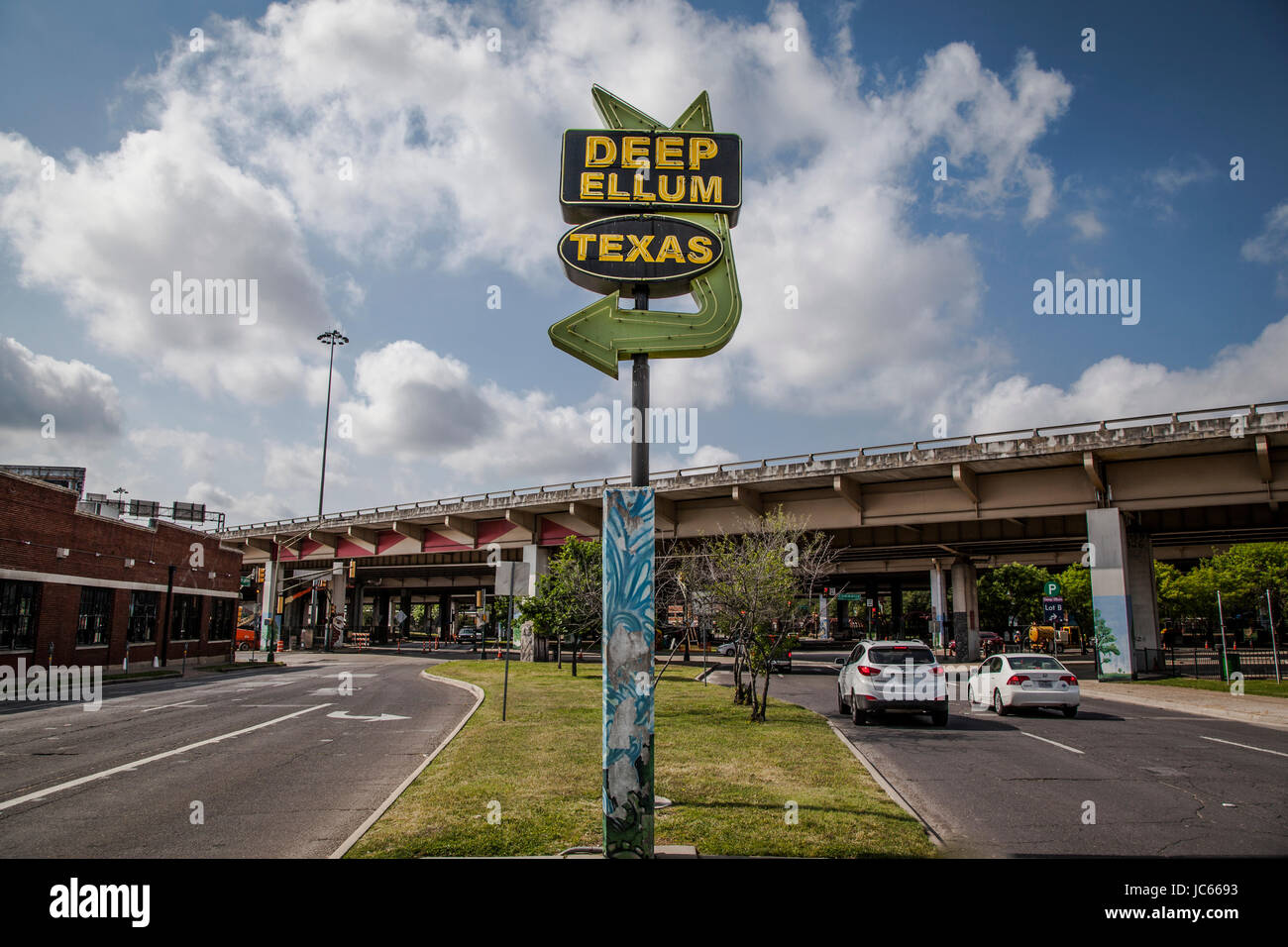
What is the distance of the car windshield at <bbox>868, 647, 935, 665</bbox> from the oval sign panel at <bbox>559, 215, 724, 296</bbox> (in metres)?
10.4

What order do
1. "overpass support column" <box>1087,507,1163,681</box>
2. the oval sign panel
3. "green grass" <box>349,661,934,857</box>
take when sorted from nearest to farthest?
1. "green grass" <box>349,661,934,857</box>
2. the oval sign panel
3. "overpass support column" <box>1087,507,1163,681</box>

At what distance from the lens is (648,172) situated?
25.5 ft

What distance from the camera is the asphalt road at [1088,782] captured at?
7.07m

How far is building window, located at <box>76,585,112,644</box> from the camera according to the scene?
95.0ft

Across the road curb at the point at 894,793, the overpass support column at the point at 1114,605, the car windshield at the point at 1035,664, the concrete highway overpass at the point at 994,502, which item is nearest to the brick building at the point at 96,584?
the concrete highway overpass at the point at 994,502

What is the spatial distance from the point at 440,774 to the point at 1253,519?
36.7 meters

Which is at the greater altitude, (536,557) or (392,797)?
(536,557)

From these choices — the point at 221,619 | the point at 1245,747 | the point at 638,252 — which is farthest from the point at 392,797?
the point at 221,619

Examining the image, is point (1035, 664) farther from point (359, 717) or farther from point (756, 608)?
point (359, 717)

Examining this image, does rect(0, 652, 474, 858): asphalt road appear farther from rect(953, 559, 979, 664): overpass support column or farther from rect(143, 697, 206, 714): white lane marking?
rect(953, 559, 979, 664): overpass support column

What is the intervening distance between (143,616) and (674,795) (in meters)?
33.9

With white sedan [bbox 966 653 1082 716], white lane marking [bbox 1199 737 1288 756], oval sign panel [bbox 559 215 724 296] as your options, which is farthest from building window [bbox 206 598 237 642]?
white lane marking [bbox 1199 737 1288 756]
